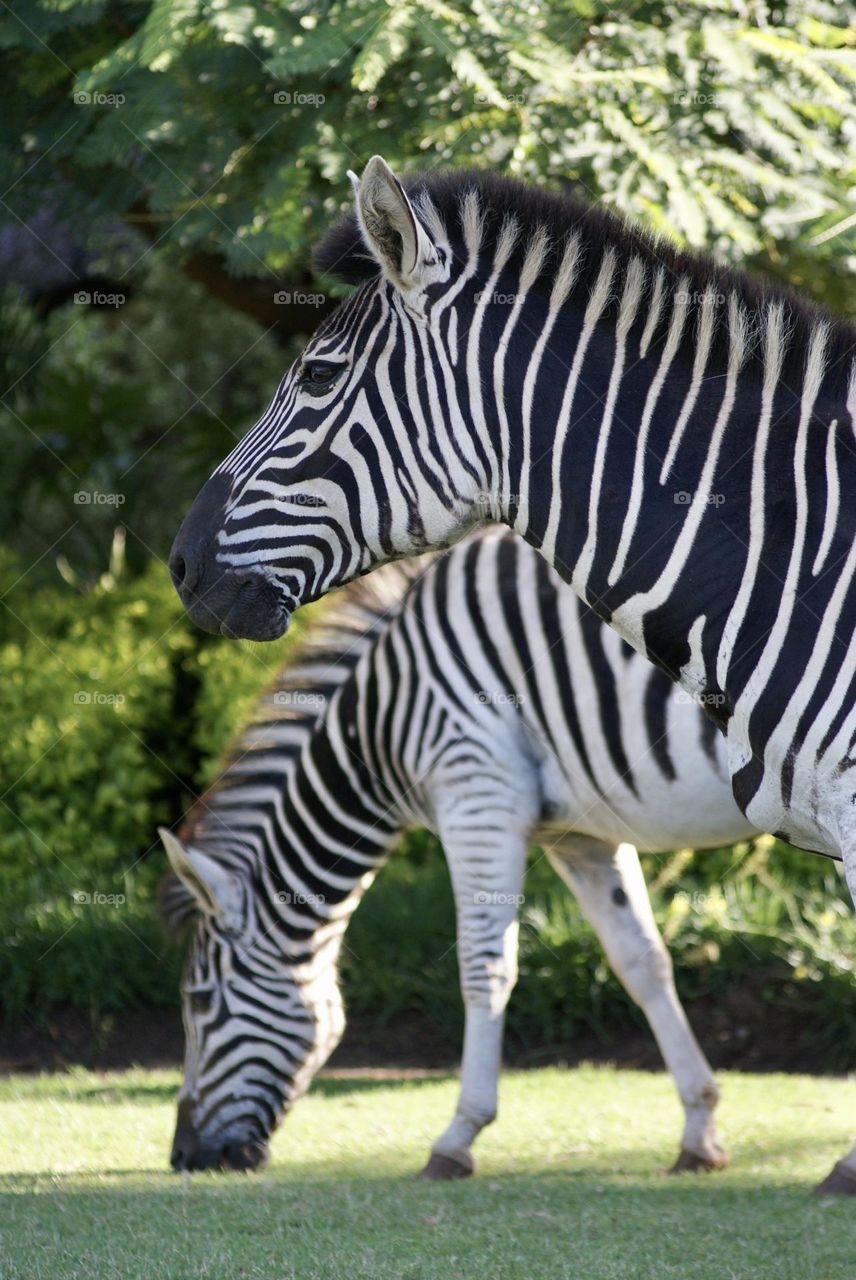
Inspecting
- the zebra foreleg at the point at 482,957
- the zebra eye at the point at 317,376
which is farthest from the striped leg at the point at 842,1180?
the zebra eye at the point at 317,376

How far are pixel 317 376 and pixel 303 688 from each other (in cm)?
275

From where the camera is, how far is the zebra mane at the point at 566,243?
3410 millimetres

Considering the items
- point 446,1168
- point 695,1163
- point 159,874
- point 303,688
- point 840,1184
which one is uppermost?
point 303,688

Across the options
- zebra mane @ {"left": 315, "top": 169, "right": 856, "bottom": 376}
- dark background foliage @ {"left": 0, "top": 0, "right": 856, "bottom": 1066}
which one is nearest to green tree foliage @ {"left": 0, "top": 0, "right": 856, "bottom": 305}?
dark background foliage @ {"left": 0, "top": 0, "right": 856, "bottom": 1066}

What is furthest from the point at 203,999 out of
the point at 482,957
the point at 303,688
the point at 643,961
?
the point at 643,961

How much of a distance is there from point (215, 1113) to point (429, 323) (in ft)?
11.0

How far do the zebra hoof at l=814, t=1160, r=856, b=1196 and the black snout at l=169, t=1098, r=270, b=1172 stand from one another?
212 centimetres

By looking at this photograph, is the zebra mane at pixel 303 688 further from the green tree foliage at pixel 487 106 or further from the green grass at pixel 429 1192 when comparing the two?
the green tree foliage at pixel 487 106

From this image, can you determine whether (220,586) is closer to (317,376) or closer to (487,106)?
(317,376)

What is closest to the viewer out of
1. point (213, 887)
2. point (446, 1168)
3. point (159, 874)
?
point (446, 1168)

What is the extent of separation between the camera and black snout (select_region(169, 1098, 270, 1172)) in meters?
5.25

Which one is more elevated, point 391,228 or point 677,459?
point 391,228

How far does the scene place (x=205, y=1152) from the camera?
527 cm

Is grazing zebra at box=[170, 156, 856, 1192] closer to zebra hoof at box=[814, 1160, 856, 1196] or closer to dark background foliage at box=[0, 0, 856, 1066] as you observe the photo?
dark background foliage at box=[0, 0, 856, 1066]
